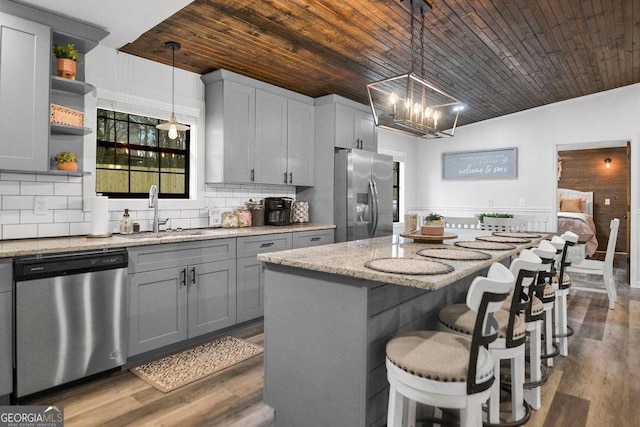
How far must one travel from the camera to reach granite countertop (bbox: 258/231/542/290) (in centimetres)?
152

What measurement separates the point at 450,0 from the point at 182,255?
2861 mm

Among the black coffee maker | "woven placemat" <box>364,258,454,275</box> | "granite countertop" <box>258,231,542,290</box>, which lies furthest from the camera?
the black coffee maker

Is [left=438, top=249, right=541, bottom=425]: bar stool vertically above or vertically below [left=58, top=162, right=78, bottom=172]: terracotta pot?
below

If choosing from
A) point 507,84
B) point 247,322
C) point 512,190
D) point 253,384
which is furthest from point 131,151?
point 512,190

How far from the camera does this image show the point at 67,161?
290cm

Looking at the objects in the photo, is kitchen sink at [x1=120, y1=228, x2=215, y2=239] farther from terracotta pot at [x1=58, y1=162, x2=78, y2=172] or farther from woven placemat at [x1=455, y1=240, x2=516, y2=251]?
woven placemat at [x1=455, y1=240, x2=516, y2=251]

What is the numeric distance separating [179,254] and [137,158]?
4.01 feet

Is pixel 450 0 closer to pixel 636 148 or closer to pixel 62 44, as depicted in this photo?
pixel 62 44

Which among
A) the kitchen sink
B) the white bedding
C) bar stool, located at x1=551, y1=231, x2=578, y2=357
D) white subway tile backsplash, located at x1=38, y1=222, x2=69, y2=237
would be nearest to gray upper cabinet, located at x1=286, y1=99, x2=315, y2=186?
the kitchen sink

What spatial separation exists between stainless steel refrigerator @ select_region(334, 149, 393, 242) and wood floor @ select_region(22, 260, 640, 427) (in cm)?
226

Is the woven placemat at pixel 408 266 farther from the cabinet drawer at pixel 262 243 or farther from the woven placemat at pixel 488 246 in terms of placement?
the cabinet drawer at pixel 262 243

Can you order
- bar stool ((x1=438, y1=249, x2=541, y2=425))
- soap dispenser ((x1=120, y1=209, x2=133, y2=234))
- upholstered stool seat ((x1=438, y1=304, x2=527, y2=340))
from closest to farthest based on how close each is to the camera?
1. bar stool ((x1=438, y1=249, x2=541, y2=425))
2. upholstered stool seat ((x1=438, y1=304, x2=527, y2=340))
3. soap dispenser ((x1=120, y1=209, x2=133, y2=234))

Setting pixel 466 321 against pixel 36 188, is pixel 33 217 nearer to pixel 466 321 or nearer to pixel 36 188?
pixel 36 188

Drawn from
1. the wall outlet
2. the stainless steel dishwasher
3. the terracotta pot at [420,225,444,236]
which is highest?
the wall outlet
